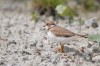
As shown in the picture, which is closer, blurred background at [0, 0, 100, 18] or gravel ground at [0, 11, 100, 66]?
gravel ground at [0, 11, 100, 66]

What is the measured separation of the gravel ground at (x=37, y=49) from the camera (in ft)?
19.8

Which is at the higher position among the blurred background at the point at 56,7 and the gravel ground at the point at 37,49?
the blurred background at the point at 56,7

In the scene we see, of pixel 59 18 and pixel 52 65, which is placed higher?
pixel 59 18

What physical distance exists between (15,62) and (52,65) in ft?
1.84

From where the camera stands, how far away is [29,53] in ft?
21.2

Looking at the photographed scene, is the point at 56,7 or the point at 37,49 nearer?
the point at 37,49

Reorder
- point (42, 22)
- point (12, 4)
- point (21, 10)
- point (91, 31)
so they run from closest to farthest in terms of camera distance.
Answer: point (91, 31) < point (42, 22) < point (21, 10) < point (12, 4)

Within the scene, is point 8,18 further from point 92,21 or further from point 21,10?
point 92,21

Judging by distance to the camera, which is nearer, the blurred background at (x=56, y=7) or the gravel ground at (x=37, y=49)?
the gravel ground at (x=37, y=49)

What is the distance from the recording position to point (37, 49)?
6715 mm

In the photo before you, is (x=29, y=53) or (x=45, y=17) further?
(x=45, y=17)

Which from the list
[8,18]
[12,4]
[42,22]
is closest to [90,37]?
[42,22]

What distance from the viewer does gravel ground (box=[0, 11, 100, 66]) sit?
6.02 meters

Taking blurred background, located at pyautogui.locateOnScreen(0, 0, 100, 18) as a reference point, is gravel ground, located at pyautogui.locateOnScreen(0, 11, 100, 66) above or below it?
below
